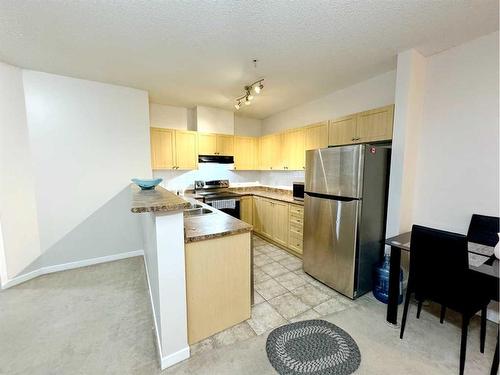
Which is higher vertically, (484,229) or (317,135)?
(317,135)

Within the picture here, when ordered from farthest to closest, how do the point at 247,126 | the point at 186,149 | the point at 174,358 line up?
the point at 247,126 → the point at 186,149 → the point at 174,358

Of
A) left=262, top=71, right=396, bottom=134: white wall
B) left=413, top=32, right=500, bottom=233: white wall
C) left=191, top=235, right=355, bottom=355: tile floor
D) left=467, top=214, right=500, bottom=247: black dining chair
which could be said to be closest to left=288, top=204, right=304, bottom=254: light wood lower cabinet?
left=191, top=235, right=355, bottom=355: tile floor

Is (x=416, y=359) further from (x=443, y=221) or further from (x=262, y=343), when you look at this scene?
(x=443, y=221)

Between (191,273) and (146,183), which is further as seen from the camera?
(146,183)

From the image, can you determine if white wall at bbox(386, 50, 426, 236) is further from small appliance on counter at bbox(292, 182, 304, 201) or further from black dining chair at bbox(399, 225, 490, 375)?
small appliance on counter at bbox(292, 182, 304, 201)

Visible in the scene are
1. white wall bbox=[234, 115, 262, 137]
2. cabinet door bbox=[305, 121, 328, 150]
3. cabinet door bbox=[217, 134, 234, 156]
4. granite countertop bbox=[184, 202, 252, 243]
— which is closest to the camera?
granite countertop bbox=[184, 202, 252, 243]

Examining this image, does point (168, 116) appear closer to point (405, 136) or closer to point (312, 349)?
point (405, 136)

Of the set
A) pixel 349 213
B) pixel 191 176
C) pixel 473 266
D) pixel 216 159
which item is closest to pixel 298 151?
pixel 216 159

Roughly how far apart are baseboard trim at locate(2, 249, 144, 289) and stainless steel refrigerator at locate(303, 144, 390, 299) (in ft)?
9.85

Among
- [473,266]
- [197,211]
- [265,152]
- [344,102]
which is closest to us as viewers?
[473,266]

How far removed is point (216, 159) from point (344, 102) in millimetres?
2549

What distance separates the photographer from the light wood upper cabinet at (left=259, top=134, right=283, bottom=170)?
4.30 metres

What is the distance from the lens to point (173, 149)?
3.95 metres

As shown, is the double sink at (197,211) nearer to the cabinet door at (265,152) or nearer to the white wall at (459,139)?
the cabinet door at (265,152)
